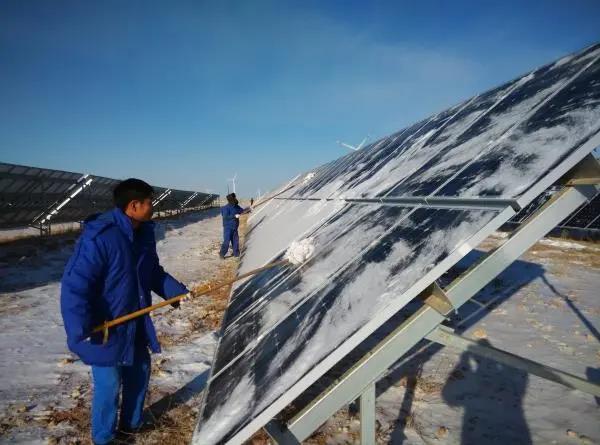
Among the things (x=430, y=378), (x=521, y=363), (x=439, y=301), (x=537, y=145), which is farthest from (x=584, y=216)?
(x=439, y=301)

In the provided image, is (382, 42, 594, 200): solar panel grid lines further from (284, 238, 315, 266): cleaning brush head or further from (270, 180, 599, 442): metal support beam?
(284, 238, 315, 266): cleaning brush head

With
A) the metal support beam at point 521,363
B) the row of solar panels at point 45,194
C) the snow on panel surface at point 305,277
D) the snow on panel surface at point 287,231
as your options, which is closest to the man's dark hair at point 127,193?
the snow on panel surface at point 305,277

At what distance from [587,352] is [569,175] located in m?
4.69

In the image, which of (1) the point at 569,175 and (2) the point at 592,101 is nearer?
(2) the point at 592,101

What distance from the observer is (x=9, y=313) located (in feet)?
22.4

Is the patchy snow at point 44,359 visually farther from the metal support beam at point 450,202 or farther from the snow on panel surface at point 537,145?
the snow on panel surface at point 537,145

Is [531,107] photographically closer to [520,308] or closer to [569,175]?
[569,175]

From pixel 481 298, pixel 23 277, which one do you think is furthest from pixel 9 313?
pixel 481 298

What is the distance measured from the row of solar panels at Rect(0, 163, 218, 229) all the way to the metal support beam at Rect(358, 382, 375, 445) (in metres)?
15.5

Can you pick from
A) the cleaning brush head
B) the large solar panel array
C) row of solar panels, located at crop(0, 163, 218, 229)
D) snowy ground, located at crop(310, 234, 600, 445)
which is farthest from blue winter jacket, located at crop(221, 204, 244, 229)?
the large solar panel array

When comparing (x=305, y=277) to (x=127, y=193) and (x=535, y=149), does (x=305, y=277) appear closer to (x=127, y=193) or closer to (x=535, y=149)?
(x=535, y=149)

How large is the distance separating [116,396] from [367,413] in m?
2.26

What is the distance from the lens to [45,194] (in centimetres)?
1561

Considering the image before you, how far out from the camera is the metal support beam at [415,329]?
1.57 metres
